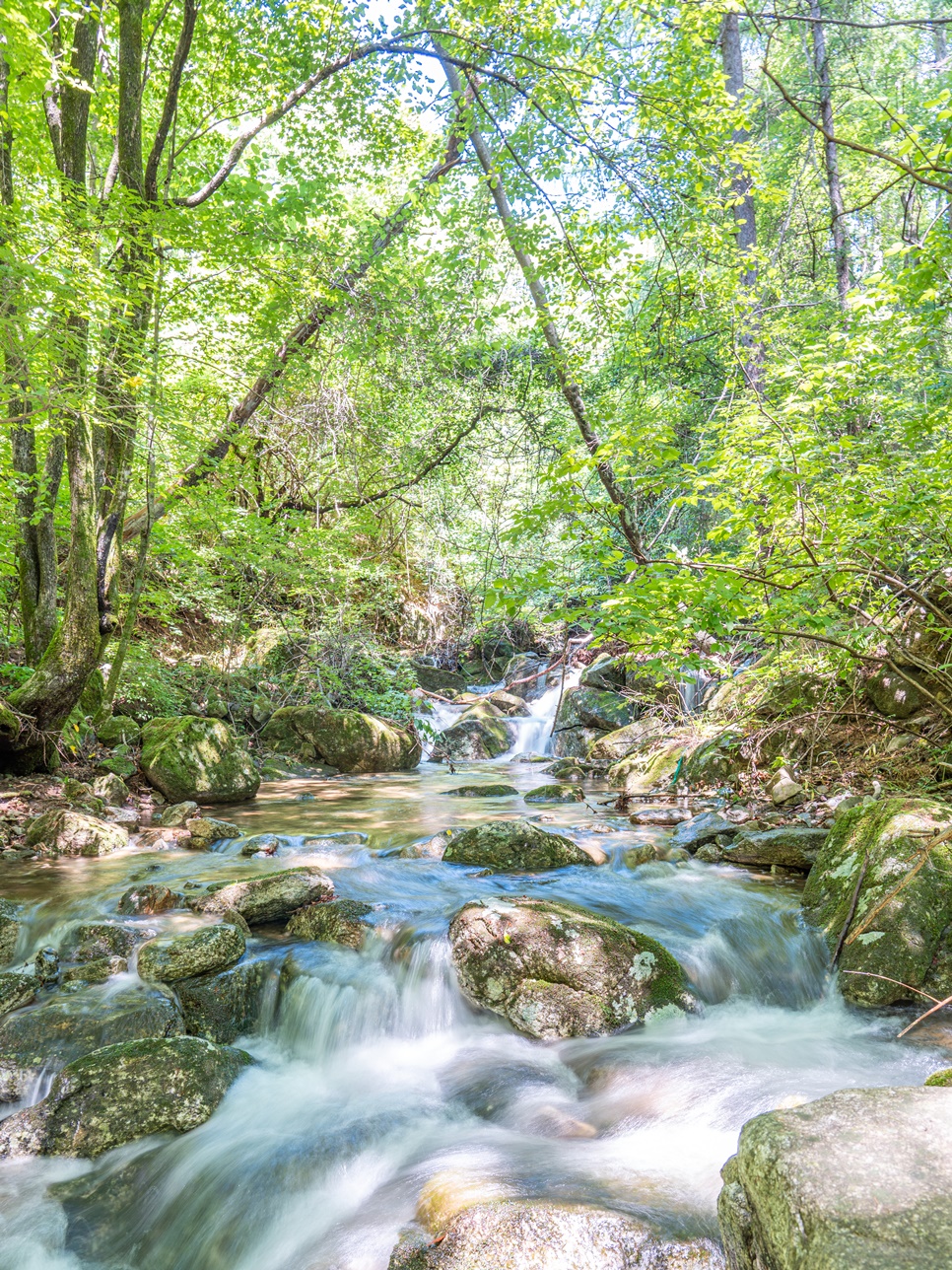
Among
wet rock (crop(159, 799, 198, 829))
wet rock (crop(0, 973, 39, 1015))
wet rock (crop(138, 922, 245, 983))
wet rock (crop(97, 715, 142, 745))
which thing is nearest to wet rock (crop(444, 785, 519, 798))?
wet rock (crop(159, 799, 198, 829))

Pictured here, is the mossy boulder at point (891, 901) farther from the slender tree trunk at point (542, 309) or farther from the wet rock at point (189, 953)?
the wet rock at point (189, 953)

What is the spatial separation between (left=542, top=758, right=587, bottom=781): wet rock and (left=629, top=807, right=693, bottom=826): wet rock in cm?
300

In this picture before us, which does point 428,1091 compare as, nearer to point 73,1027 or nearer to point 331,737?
point 73,1027

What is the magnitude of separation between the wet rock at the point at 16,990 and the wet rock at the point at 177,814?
2997mm

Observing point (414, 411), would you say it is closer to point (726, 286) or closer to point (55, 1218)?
point (726, 286)

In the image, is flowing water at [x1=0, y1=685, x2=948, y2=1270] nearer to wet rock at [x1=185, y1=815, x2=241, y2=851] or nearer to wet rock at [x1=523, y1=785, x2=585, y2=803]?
wet rock at [x1=185, y1=815, x2=241, y2=851]

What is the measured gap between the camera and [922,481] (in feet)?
15.6

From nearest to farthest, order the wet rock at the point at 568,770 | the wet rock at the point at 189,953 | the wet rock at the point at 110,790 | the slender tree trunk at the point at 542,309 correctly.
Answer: the wet rock at the point at 189,953, the slender tree trunk at the point at 542,309, the wet rock at the point at 110,790, the wet rock at the point at 568,770

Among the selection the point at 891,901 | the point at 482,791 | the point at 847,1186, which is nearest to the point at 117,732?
the point at 482,791

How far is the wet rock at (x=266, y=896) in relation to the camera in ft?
14.6

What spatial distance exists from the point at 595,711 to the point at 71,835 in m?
8.55

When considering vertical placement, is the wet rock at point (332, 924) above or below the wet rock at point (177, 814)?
below

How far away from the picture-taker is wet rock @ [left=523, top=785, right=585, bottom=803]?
321 inches

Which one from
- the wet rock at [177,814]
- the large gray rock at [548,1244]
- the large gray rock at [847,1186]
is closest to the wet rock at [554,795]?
the wet rock at [177,814]
